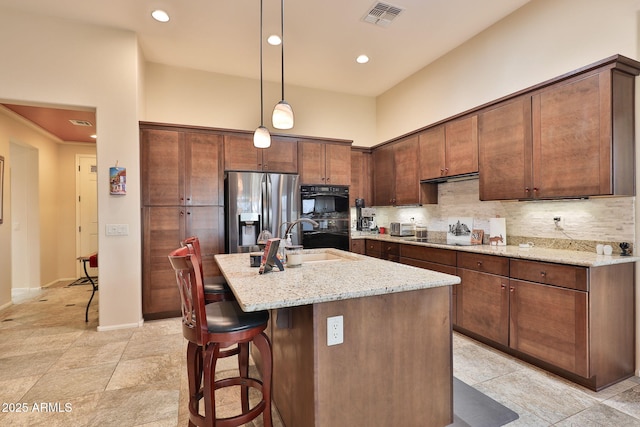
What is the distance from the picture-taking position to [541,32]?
2.98m

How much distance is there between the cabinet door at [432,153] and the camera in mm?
3730

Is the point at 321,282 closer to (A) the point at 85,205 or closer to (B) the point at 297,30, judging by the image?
(B) the point at 297,30

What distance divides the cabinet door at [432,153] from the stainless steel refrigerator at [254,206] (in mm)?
1738

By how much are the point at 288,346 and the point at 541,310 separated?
202cm

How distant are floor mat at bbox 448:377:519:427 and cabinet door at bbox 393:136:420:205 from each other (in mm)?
2490

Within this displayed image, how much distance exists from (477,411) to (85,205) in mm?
7094

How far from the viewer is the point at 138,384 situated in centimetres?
231

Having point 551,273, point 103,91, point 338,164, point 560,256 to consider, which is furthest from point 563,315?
point 103,91

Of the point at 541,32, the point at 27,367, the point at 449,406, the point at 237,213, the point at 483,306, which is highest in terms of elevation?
the point at 541,32

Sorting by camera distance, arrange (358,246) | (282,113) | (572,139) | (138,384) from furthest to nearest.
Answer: (358,246) → (572,139) → (138,384) → (282,113)

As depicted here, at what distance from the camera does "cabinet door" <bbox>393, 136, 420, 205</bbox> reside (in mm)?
4176

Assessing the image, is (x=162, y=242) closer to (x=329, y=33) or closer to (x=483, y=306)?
(x=329, y=33)

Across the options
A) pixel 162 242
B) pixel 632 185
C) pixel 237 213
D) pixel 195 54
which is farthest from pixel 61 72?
pixel 632 185

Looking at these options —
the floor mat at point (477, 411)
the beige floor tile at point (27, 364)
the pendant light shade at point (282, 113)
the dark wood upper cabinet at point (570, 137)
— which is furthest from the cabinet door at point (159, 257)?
the dark wood upper cabinet at point (570, 137)
